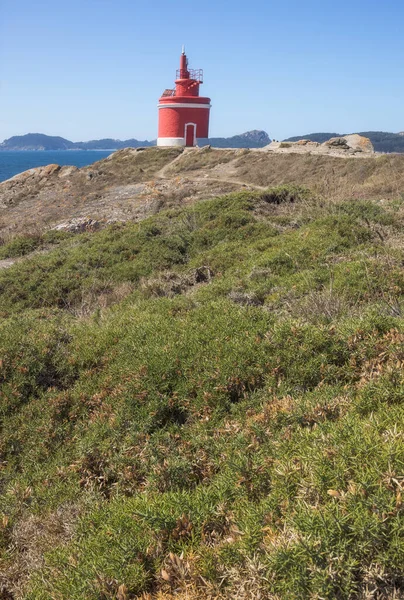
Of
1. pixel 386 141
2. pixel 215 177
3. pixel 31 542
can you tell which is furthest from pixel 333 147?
pixel 386 141

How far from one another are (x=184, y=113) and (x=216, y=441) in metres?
47.8

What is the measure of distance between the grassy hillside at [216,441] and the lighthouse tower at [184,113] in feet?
139

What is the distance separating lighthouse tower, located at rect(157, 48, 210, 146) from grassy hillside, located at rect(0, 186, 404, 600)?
42246 mm

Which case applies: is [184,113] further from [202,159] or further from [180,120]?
[202,159]

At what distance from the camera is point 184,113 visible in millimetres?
47562

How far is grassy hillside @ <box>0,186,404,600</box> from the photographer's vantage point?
243 centimetres

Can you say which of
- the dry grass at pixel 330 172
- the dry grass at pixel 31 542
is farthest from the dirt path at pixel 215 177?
the dry grass at pixel 31 542

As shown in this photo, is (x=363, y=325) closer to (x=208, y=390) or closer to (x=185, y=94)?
(x=208, y=390)

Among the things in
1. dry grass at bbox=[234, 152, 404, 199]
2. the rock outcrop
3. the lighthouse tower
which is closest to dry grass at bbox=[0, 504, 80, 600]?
dry grass at bbox=[234, 152, 404, 199]

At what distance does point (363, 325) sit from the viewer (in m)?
4.98

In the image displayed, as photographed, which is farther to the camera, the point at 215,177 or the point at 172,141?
the point at 172,141

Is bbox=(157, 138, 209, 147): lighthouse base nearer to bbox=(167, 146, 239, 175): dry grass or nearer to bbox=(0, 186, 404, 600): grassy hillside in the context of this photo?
bbox=(167, 146, 239, 175): dry grass

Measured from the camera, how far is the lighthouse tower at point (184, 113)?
47375 millimetres

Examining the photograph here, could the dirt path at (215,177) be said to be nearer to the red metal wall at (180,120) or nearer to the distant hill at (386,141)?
the red metal wall at (180,120)
